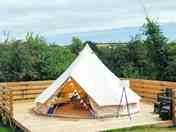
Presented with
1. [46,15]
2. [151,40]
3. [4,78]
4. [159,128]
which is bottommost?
[159,128]

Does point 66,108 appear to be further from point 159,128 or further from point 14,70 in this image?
point 14,70

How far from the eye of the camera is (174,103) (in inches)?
412

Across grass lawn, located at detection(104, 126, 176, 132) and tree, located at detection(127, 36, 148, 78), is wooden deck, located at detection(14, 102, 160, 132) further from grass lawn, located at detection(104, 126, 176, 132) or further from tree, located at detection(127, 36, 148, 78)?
tree, located at detection(127, 36, 148, 78)

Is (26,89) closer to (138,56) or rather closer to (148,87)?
(148,87)

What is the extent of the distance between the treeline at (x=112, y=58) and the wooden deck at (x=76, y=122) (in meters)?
3.87

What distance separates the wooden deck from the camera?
9812 millimetres

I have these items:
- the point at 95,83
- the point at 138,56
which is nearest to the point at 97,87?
the point at 95,83

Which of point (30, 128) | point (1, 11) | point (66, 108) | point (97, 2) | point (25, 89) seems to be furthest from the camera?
point (1, 11)

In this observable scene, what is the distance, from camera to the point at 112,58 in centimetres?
1730

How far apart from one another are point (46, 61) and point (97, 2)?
2890 mm

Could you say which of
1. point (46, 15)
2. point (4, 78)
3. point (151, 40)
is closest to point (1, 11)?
point (46, 15)

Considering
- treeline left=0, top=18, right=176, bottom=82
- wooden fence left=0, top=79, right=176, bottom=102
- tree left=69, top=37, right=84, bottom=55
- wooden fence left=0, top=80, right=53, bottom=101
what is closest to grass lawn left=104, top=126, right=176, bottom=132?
wooden fence left=0, top=79, right=176, bottom=102

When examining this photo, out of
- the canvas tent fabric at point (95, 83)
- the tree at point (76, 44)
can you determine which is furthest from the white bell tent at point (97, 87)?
the tree at point (76, 44)

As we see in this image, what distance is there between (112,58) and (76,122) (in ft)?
23.2
